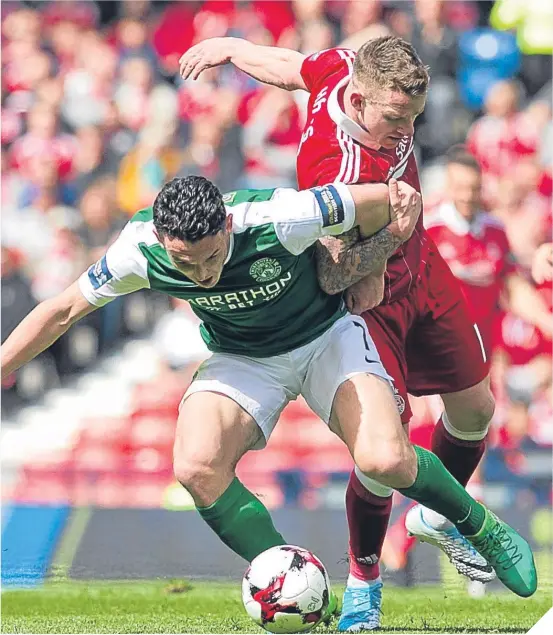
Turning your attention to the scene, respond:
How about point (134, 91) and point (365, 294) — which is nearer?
point (365, 294)

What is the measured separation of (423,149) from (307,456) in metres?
2.99

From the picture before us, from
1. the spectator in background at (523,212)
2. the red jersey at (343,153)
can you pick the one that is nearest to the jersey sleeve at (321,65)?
the red jersey at (343,153)

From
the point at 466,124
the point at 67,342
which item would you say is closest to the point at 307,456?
the point at 67,342

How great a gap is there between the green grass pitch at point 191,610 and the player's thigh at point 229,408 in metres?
1.01

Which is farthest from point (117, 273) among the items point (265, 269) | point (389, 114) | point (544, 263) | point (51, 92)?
point (51, 92)

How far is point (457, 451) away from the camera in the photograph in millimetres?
6441

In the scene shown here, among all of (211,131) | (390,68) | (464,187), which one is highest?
(390,68)

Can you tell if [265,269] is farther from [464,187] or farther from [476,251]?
[476,251]

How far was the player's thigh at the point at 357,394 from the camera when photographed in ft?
17.1

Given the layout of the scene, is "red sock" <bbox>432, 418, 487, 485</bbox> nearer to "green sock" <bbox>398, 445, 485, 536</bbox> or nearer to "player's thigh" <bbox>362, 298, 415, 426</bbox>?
"player's thigh" <bbox>362, 298, 415, 426</bbox>

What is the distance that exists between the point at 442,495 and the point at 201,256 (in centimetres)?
160

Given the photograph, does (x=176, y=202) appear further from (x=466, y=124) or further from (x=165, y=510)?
Result: (x=466, y=124)

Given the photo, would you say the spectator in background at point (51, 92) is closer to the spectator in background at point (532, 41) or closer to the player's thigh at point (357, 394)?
the spectator in background at point (532, 41)

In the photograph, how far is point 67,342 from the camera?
10.8 metres
